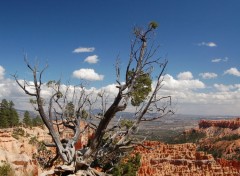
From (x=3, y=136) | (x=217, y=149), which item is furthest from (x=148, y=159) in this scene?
(x=217, y=149)

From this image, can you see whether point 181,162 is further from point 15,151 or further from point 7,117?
point 15,151

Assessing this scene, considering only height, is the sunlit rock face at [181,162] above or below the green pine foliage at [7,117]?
below

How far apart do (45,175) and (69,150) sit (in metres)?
1.15

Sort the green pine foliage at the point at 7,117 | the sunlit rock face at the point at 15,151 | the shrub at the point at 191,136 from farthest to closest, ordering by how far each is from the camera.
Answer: the shrub at the point at 191,136
the green pine foliage at the point at 7,117
the sunlit rock face at the point at 15,151

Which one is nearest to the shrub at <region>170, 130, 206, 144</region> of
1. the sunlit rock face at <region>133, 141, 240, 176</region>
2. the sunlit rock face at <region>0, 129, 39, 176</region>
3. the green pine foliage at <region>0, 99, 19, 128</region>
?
the sunlit rock face at <region>133, 141, 240, 176</region>

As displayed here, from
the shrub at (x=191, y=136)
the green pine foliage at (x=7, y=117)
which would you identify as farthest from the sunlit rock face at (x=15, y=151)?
the shrub at (x=191, y=136)

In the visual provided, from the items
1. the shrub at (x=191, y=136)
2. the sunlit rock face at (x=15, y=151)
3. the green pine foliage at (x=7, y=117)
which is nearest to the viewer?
the sunlit rock face at (x=15, y=151)

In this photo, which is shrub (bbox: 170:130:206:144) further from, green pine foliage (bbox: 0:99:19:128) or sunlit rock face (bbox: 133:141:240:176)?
green pine foliage (bbox: 0:99:19:128)

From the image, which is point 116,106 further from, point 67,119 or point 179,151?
point 179,151

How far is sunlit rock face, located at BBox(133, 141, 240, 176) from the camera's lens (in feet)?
225

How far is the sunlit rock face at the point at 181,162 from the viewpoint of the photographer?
68.7 meters

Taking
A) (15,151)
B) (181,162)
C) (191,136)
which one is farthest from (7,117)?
(191,136)

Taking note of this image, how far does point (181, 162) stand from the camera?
7856 centimetres

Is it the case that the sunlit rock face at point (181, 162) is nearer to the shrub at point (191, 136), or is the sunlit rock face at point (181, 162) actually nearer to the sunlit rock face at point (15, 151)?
the sunlit rock face at point (15, 151)
